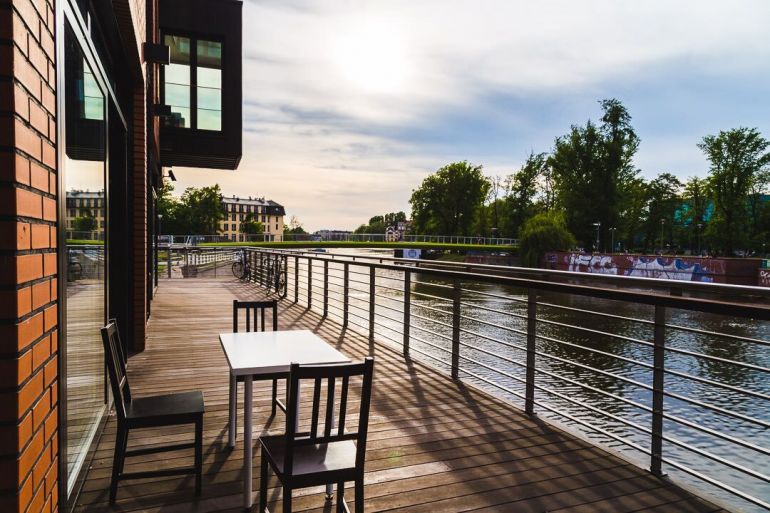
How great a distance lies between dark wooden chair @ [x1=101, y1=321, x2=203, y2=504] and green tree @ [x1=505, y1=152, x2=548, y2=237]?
231 feet

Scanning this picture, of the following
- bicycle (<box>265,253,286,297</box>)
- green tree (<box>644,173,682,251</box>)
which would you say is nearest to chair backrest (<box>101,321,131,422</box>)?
bicycle (<box>265,253,286,297</box>)

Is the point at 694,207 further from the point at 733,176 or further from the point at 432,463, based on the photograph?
the point at 432,463

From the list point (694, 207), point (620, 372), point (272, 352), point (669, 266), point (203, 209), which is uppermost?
point (694, 207)

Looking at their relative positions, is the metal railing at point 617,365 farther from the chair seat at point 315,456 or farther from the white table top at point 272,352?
the chair seat at point 315,456

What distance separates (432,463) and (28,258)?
8.70 feet

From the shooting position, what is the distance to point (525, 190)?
7225cm

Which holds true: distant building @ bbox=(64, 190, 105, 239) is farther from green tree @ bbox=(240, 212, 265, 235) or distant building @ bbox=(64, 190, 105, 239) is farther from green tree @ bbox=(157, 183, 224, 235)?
green tree @ bbox=(240, 212, 265, 235)

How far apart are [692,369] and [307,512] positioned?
13245 mm

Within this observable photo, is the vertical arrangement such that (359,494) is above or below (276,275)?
below

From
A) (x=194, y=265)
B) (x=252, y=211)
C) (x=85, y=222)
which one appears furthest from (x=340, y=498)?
(x=252, y=211)

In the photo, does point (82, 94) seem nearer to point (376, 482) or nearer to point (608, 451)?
point (376, 482)

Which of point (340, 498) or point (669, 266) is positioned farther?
point (669, 266)

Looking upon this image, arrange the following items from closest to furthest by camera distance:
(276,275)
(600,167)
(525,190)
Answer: (276,275)
(600,167)
(525,190)

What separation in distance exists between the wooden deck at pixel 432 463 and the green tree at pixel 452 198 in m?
77.8
